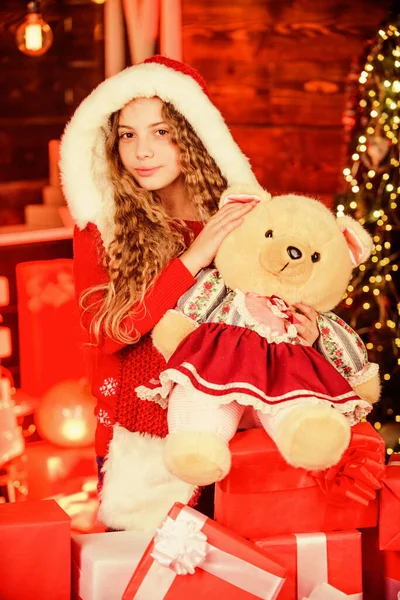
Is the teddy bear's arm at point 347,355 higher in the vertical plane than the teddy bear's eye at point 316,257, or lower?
lower

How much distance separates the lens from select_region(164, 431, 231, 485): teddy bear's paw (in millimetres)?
1662

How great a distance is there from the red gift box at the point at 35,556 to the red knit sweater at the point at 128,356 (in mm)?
268

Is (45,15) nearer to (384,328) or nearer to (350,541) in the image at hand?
(384,328)

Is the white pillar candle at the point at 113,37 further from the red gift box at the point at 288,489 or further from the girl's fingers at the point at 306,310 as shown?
the red gift box at the point at 288,489

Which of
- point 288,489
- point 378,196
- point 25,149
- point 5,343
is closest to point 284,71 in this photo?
point 378,196

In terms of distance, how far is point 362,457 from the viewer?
1.81 metres

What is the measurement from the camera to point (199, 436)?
1677 mm

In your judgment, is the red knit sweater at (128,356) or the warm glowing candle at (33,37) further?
the warm glowing candle at (33,37)

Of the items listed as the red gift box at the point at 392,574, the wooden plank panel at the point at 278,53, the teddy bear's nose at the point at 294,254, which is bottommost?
the red gift box at the point at 392,574

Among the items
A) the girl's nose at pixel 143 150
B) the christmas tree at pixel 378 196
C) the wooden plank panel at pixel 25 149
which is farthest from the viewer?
the wooden plank panel at pixel 25 149

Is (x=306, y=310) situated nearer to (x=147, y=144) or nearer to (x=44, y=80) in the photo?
(x=147, y=144)

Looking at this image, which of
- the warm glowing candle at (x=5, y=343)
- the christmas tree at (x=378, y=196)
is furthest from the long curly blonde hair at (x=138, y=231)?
the warm glowing candle at (x=5, y=343)

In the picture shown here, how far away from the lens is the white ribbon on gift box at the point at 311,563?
6.02 feet

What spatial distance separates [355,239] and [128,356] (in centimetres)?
58
